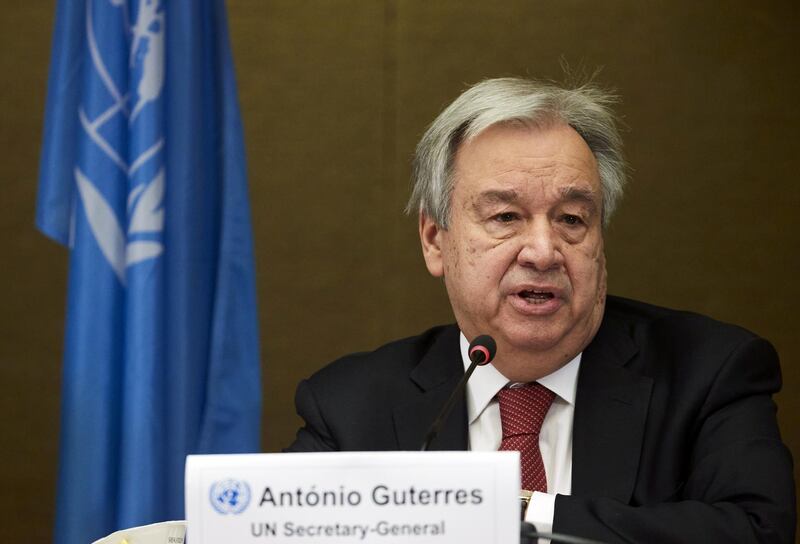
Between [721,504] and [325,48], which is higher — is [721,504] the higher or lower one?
the lower one

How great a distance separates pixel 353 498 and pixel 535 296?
0.99 m

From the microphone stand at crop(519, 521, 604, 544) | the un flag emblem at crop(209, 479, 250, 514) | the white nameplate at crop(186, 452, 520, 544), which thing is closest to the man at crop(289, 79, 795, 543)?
the microphone stand at crop(519, 521, 604, 544)

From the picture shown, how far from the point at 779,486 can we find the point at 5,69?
2.84 meters

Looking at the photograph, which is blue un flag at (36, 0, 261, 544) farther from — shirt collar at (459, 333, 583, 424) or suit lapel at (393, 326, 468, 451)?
shirt collar at (459, 333, 583, 424)

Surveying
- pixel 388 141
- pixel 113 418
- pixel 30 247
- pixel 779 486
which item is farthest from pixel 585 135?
pixel 30 247

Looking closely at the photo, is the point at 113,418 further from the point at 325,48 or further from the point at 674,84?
the point at 674,84

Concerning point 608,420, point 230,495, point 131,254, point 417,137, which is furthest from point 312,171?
point 230,495

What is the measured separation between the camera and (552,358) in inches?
96.2

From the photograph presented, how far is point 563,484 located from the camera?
2377 millimetres

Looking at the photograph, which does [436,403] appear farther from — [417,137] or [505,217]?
[417,137]

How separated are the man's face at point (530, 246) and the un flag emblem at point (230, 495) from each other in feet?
3.31

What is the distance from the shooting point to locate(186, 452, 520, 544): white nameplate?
1.47 meters

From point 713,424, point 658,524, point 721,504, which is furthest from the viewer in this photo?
point 713,424

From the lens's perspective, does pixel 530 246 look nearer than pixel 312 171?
Yes
